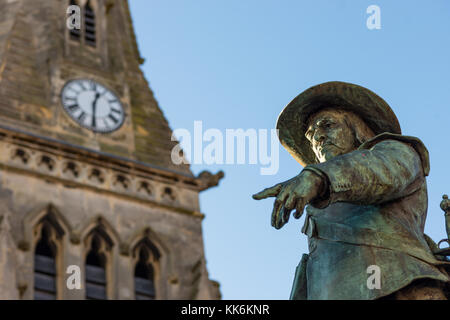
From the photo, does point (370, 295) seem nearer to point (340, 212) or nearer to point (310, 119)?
point (340, 212)

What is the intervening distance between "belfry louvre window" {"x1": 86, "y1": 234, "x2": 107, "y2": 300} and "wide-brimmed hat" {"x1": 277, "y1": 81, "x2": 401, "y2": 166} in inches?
882

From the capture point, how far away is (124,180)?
96.7 feet

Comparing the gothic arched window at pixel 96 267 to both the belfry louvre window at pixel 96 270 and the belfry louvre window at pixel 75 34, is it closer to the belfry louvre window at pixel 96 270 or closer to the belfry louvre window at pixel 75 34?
the belfry louvre window at pixel 96 270

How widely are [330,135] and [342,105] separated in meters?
0.14

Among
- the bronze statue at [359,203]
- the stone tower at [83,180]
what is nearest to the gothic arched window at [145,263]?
the stone tower at [83,180]

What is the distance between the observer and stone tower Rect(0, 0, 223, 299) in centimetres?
2719

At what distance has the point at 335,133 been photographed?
4.67m

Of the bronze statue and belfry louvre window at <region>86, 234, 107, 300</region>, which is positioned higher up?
belfry louvre window at <region>86, 234, 107, 300</region>

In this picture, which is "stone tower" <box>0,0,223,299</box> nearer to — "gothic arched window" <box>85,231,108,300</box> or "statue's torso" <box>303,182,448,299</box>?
"gothic arched window" <box>85,231,108,300</box>

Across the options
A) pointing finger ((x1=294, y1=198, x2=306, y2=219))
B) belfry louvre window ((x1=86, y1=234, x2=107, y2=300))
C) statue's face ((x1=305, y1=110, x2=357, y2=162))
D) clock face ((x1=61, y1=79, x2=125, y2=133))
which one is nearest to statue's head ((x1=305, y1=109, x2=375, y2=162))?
statue's face ((x1=305, y1=110, x2=357, y2=162))

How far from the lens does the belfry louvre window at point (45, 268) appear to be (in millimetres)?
26203

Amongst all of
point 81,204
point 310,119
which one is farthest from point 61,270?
point 310,119

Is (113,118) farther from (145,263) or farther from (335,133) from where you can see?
(335,133)
